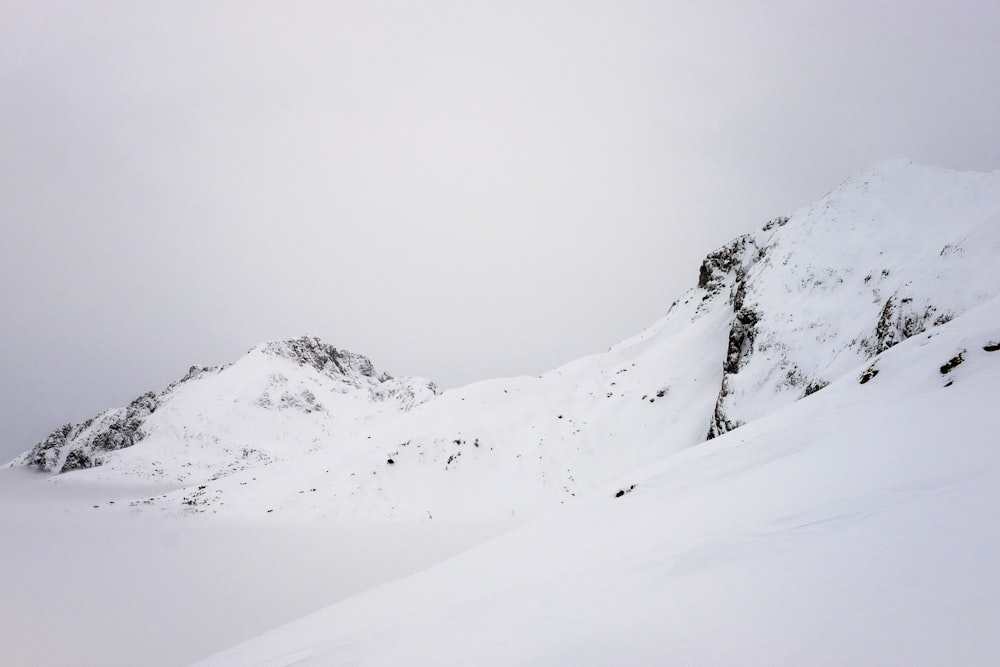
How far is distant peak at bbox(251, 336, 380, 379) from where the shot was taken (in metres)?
67.9

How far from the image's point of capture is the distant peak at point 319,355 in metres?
67.9

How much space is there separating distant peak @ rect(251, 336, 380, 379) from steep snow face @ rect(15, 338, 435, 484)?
22 cm

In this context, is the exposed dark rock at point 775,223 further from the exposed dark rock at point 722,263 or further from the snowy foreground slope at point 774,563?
the snowy foreground slope at point 774,563

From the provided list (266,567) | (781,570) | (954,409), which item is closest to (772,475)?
(954,409)

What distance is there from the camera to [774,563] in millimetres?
4074

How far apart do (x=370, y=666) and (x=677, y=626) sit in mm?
3667

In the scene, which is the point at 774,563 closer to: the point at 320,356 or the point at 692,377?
the point at 692,377

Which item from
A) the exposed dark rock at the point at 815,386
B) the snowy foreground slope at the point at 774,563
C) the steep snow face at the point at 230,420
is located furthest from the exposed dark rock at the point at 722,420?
the steep snow face at the point at 230,420

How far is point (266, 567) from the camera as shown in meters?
14.4

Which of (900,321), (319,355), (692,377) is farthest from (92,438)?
(900,321)

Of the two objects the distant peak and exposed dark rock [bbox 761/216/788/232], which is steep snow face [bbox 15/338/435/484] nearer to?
the distant peak

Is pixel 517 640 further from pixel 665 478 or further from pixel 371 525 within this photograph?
pixel 371 525

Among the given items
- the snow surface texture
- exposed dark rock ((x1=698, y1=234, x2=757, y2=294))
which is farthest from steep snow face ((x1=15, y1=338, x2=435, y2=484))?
exposed dark rock ((x1=698, y1=234, x2=757, y2=294))

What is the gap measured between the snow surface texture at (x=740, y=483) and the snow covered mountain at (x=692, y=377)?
0.15m
